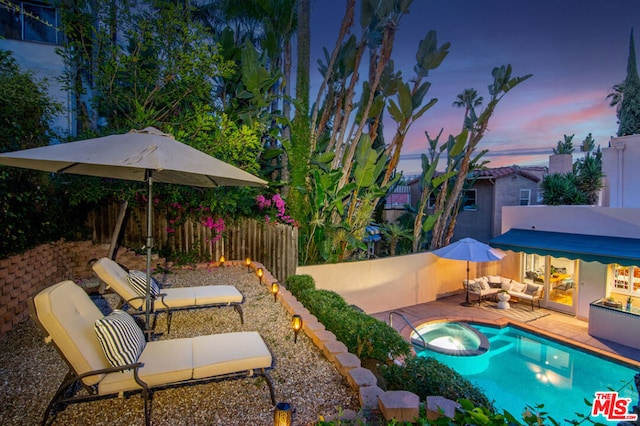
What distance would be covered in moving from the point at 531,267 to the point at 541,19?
13198 millimetres

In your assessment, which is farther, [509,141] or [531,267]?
[509,141]

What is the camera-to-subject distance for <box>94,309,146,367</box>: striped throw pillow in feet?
10.9

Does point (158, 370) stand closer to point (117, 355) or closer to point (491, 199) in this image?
point (117, 355)

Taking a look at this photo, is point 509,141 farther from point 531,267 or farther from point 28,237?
point 28,237

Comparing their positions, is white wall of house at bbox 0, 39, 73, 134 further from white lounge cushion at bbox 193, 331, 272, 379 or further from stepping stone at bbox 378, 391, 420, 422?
stepping stone at bbox 378, 391, 420, 422

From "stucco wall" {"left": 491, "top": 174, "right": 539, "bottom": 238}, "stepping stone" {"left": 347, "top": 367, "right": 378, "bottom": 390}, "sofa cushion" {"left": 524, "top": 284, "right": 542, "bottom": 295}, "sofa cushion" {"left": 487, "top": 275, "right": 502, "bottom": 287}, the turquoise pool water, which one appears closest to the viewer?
"stepping stone" {"left": 347, "top": 367, "right": 378, "bottom": 390}

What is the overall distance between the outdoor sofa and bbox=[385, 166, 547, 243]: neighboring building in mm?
5379

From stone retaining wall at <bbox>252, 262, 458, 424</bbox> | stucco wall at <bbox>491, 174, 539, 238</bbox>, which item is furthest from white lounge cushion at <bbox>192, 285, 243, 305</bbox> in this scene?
stucco wall at <bbox>491, 174, 539, 238</bbox>

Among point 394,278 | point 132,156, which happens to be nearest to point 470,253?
point 394,278

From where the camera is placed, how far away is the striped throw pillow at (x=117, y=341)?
3320 millimetres

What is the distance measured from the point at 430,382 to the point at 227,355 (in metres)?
2.37

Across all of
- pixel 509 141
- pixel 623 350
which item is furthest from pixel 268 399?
pixel 509 141

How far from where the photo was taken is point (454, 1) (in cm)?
1984

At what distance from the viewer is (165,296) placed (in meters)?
5.85
